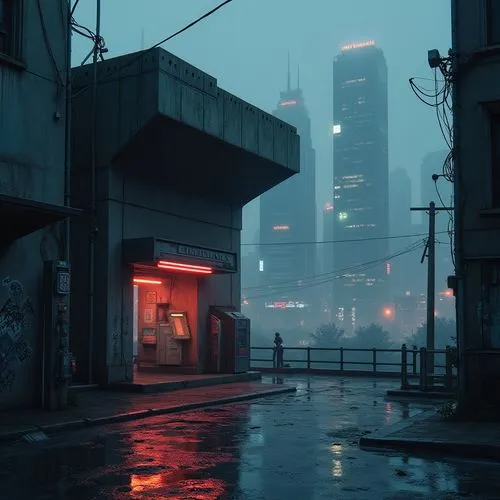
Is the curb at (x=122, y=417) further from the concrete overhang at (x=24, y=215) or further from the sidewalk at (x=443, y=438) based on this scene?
the sidewalk at (x=443, y=438)

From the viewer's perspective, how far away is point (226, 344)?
24.6 m

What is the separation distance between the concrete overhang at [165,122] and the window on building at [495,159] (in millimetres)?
9067

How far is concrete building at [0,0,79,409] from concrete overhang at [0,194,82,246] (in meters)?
0.04

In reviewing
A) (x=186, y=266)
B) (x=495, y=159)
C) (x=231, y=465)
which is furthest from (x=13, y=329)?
(x=495, y=159)

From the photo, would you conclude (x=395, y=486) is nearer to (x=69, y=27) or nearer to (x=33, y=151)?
(x=33, y=151)

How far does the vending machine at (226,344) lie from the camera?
24484 millimetres

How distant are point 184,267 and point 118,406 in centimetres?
687

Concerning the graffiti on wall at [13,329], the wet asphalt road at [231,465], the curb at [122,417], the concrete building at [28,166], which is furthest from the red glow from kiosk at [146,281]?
A: the wet asphalt road at [231,465]

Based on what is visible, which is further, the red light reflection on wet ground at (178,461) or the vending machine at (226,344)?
the vending machine at (226,344)

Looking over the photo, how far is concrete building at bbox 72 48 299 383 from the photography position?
2023cm

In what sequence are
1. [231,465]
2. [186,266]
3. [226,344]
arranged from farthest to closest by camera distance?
[226,344] → [186,266] → [231,465]

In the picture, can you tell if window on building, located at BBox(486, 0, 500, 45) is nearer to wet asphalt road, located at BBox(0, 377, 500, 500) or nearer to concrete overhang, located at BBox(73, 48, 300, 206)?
wet asphalt road, located at BBox(0, 377, 500, 500)

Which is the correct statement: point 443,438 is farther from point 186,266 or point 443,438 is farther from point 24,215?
point 186,266

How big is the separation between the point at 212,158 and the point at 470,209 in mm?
10462
